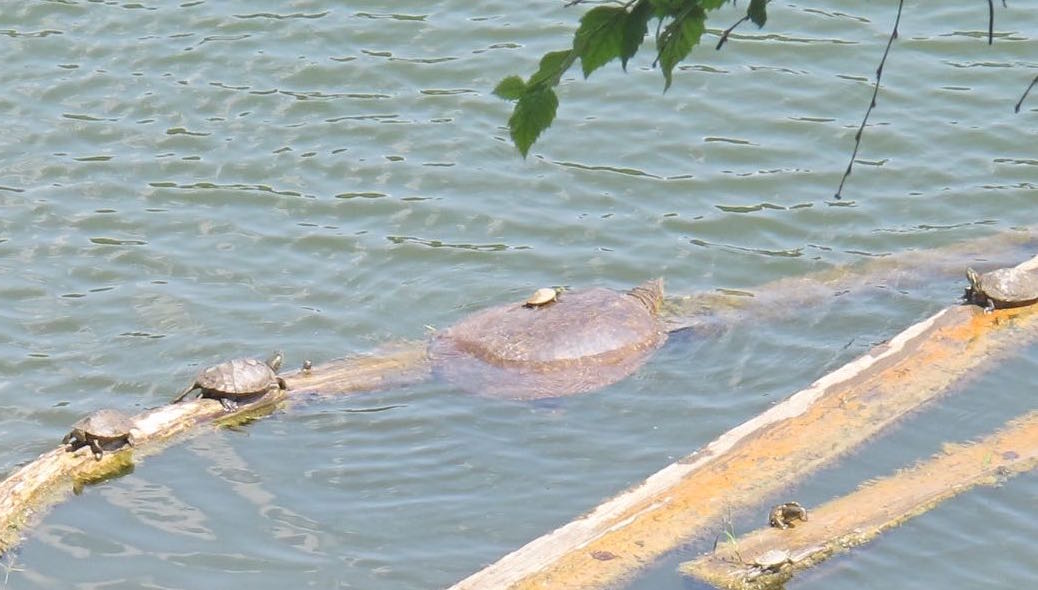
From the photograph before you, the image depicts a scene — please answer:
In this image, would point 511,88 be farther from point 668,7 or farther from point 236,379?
point 236,379

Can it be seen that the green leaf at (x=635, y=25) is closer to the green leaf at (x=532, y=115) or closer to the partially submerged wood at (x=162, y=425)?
the green leaf at (x=532, y=115)

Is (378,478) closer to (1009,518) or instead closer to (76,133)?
(1009,518)

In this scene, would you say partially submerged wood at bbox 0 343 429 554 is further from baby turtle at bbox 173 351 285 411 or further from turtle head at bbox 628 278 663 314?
turtle head at bbox 628 278 663 314

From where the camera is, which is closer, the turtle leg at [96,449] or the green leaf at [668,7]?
the green leaf at [668,7]

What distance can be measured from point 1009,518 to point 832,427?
747 millimetres

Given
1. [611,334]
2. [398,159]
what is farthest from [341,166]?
[611,334]

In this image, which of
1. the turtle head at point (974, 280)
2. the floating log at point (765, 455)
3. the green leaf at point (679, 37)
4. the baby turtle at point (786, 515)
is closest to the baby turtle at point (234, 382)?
the floating log at point (765, 455)

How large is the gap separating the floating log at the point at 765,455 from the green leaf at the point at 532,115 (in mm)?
2685

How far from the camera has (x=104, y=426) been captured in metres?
6.21

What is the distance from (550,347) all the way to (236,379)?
1395 millimetres

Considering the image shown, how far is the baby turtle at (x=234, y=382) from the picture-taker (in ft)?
21.5

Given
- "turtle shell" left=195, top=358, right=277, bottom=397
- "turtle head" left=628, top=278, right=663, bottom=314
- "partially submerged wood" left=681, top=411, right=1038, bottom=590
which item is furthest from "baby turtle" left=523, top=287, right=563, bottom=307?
"partially submerged wood" left=681, top=411, right=1038, bottom=590

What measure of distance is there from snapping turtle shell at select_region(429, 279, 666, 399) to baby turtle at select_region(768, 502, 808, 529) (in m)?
1.67

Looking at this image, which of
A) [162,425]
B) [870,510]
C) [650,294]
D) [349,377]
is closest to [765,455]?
[870,510]
